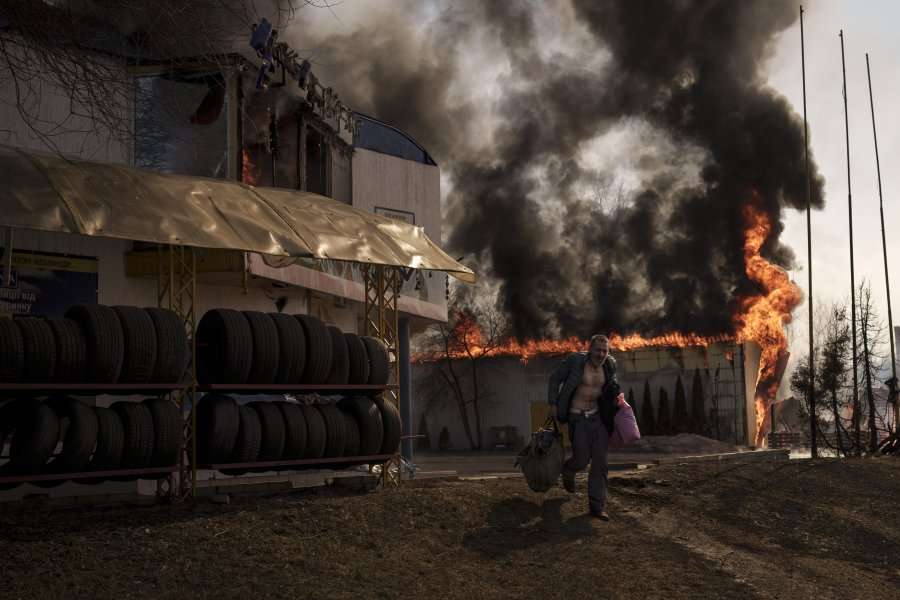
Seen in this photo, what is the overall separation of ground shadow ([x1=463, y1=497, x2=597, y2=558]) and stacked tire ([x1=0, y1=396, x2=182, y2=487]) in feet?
10.8

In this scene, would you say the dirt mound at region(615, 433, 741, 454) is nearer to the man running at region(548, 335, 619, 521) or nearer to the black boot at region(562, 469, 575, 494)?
the black boot at region(562, 469, 575, 494)

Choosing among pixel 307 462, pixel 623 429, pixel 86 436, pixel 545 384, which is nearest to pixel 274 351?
pixel 307 462

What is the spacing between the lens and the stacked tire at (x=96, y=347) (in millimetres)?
9625

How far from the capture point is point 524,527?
10.6 meters

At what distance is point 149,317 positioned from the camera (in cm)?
1067

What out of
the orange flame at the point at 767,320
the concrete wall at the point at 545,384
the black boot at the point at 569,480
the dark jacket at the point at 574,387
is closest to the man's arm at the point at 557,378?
the dark jacket at the point at 574,387

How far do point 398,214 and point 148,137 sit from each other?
11.5 m

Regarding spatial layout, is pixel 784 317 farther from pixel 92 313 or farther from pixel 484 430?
pixel 92 313

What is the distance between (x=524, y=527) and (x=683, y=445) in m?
25.7

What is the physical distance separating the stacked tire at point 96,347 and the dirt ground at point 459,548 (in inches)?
51.2

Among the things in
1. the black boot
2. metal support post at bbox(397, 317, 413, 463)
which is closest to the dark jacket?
the black boot

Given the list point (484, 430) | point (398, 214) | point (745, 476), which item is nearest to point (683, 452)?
point (484, 430)

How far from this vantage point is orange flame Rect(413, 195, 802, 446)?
127 feet

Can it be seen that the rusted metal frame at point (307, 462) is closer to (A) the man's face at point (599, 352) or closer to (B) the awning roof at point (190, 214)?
(B) the awning roof at point (190, 214)
